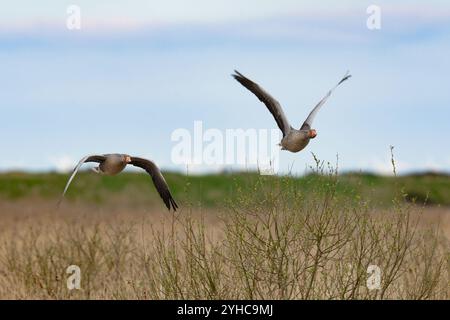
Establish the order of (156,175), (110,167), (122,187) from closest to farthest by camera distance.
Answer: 1. (110,167)
2. (156,175)
3. (122,187)

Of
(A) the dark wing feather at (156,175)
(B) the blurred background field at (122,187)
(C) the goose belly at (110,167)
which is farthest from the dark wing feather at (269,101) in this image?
(B) the blurred background field at (122,187)

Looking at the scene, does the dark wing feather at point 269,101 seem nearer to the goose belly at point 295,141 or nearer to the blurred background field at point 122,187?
the goose belly at point 295,141

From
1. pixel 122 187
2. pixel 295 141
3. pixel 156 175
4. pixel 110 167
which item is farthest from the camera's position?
pixel 122 187

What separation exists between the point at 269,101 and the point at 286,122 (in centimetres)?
33

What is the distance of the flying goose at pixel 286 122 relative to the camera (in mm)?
9477

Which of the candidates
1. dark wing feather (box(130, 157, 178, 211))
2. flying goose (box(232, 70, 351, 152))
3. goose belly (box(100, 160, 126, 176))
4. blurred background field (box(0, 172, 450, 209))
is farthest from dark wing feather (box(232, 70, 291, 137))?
blurred background field (box(0, 172, 450, 209))

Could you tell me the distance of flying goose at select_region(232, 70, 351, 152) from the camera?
9.48 m

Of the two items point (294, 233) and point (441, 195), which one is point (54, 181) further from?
point (294, 233)

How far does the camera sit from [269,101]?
9.89 meters

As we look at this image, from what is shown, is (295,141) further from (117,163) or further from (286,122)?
(117,163)

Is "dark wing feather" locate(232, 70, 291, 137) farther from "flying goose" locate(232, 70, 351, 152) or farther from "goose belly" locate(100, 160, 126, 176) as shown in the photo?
"goose belly" locate(100, 160, 126, 176)

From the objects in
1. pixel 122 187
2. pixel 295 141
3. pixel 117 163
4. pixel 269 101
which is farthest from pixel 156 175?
pixel 122 187

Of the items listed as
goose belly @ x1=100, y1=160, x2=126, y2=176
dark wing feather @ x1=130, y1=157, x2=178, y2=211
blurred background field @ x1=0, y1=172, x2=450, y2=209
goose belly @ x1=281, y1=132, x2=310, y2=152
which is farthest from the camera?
blurred background field @ x1=0, y1=172, x2=450, y2=209
